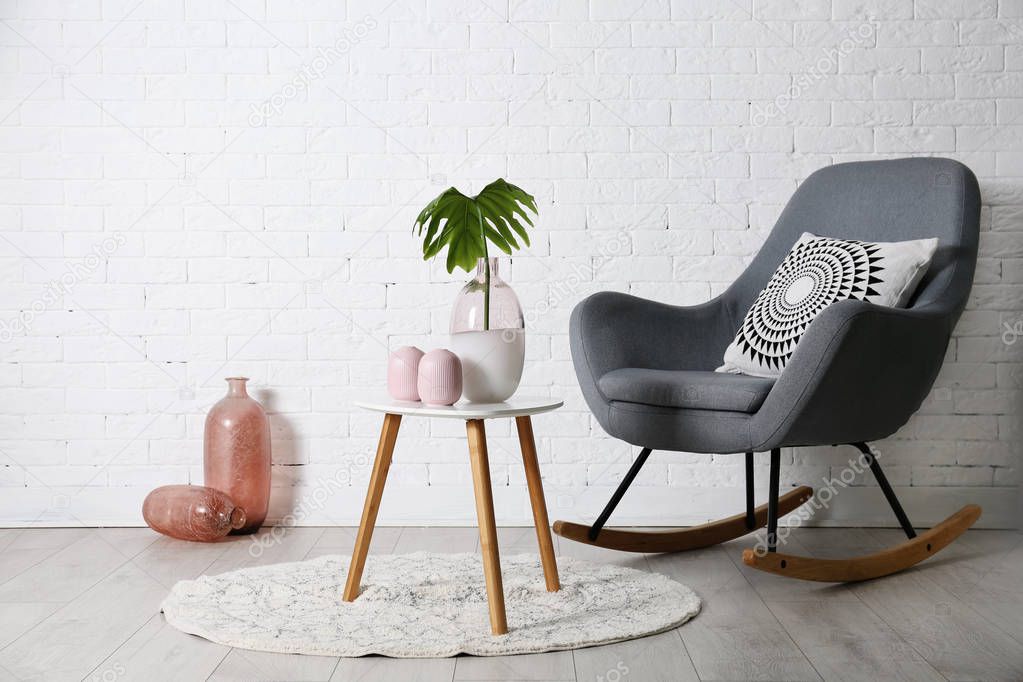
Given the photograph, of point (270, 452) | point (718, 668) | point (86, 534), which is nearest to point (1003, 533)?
point (718, 668)

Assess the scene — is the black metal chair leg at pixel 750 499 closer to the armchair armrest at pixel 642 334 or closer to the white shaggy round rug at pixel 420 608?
the armchair armrest at pixel 642 334

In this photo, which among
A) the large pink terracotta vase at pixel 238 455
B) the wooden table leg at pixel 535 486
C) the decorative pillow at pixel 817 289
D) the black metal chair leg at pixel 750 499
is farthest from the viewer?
the large pink terracotta vase at pixel 238 455

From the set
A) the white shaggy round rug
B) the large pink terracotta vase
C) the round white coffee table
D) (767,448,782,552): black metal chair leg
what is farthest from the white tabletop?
the large pink terracotta vase

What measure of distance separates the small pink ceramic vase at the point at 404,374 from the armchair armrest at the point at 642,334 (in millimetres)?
532

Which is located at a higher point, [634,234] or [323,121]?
[323,121]

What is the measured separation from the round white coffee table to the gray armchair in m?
0.29

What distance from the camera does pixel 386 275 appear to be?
2838 mm

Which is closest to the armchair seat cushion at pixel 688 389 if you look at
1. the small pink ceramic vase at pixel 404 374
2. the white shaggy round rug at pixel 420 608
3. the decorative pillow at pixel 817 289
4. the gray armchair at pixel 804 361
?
the gray armchair at pixel 804 361

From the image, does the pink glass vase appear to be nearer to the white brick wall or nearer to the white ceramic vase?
the white brick wall

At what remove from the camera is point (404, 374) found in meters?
1.91

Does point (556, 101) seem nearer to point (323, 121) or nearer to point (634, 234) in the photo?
point (634, 234)

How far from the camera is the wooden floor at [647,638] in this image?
1628 mm

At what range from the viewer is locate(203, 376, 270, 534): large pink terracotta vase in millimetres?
2691

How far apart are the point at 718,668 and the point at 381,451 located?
0.77 meters
